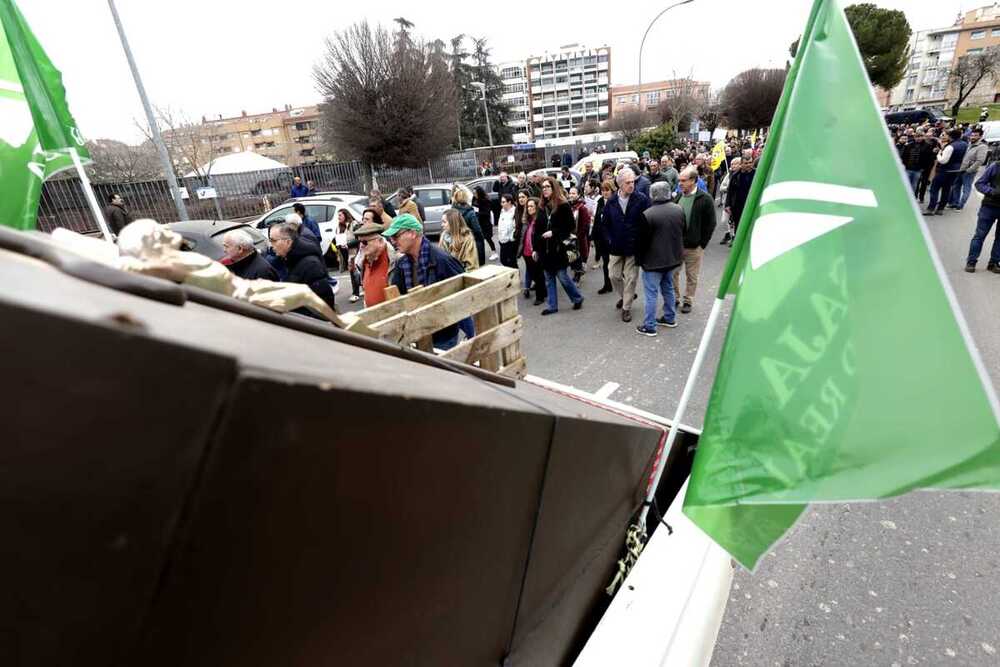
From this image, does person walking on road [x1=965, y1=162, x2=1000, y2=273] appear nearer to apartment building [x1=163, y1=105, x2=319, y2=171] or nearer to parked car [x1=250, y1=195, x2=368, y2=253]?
parked car [x1=250, y1=195, x2=368, y2=253]

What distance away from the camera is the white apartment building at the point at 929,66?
254 ft

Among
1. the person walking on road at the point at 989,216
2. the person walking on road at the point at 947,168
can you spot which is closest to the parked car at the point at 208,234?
the person walking on road at the point at 989,216

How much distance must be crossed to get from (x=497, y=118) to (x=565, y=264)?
57.8 meters

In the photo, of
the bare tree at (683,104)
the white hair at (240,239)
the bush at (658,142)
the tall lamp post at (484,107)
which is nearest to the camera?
the white hair at (240,239)

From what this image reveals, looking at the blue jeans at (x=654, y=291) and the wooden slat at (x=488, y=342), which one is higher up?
the wooden slat at (x=488, y=342)

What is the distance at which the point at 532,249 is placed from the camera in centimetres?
733

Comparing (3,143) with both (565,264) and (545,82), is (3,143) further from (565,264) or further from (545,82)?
(545,82)

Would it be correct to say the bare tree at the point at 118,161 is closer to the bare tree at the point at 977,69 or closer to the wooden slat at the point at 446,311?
the wooden slat at the point at 446,311

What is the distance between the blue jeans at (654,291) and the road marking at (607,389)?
1436 millimetres

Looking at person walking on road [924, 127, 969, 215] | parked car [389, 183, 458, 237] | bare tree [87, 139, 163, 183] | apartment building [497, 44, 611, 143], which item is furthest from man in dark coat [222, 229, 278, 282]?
apartment building [497, 44, 611, 143]

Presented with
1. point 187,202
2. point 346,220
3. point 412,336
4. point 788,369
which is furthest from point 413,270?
point 187,202

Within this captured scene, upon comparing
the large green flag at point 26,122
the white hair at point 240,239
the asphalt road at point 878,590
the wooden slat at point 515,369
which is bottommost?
the asphalt road at point 878,590

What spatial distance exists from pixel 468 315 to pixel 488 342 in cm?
31

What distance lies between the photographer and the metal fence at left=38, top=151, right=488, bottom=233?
15.6 m
